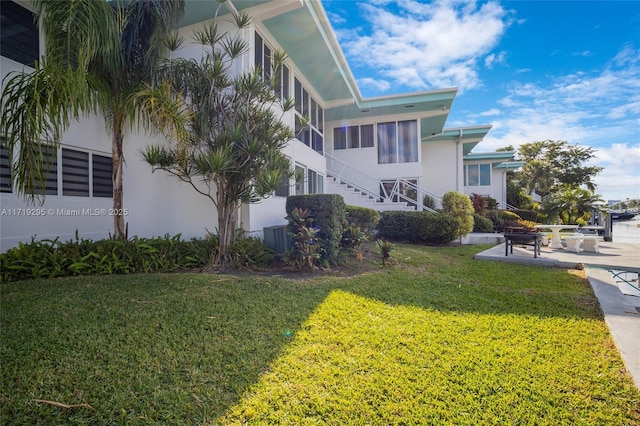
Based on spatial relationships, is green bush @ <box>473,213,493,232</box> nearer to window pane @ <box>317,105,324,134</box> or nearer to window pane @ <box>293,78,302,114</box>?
window pane @ <box>317,105,324,134</box>

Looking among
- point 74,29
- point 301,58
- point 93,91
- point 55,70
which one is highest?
point 301,58

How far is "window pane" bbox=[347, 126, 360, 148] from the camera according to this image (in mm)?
15617

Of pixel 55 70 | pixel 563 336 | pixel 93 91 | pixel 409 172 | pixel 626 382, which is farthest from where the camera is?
pixel 409 172

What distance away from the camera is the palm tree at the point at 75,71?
3.84 meters

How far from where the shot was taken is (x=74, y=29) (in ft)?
13.7

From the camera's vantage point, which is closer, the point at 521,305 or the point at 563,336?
the point at 563,336

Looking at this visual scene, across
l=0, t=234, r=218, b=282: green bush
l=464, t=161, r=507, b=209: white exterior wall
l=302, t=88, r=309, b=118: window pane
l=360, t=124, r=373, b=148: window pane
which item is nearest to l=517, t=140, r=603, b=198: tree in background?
l=464, t=161, r=507, b=209: white exterior wall

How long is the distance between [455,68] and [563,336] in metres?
10.9

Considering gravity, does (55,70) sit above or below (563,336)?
above

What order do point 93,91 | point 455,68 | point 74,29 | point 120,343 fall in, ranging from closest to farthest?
point 120,343
point 74,29
point 93,91
point 455,68

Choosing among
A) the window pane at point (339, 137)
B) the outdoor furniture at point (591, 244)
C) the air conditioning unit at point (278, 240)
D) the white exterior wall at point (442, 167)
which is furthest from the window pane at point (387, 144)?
the air conditioning unit at point (278, 240)

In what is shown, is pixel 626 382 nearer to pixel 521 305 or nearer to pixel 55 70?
pixel 521 305

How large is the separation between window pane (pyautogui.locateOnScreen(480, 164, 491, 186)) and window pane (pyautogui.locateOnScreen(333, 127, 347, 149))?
39.3 ft

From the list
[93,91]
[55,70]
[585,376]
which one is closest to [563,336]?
[585,376]
